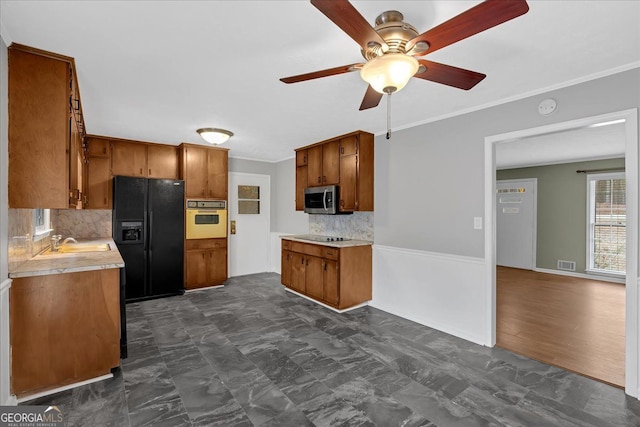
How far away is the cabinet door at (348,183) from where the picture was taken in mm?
4105

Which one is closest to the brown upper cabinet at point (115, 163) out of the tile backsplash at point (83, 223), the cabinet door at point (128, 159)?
the cabinet door at point (128, 159)

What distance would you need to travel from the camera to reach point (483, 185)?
3035 millimetres

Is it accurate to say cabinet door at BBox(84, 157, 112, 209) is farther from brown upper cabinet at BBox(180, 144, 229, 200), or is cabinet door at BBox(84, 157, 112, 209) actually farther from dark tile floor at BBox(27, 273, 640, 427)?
dark tile floor at BBox(27, 273, 640, 427)

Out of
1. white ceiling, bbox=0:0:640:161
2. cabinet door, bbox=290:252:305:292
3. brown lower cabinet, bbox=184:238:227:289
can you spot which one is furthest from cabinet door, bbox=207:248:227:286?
white ceiling, bbox=0:0:640:161

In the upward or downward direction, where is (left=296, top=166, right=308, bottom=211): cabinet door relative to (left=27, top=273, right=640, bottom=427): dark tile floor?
upward

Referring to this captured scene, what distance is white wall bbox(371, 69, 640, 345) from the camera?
108 inches

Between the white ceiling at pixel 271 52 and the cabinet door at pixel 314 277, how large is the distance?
2021 mm

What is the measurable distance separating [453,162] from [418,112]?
2.21 feet

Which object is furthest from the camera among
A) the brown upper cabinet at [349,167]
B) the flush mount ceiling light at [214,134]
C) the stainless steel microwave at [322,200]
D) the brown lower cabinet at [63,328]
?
the stainless steel microwave at [322,200]

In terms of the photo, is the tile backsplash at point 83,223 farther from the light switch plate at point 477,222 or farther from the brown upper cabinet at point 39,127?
the light switch plate at point 477,222

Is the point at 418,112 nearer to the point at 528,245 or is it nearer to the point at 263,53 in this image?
the point at 263,53

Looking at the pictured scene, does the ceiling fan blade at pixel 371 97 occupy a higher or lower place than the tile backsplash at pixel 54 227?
higher

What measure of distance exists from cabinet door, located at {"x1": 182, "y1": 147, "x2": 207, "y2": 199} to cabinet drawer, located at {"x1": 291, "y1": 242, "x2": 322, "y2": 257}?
1.81 meters

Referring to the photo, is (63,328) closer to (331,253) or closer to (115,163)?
(331,253)
